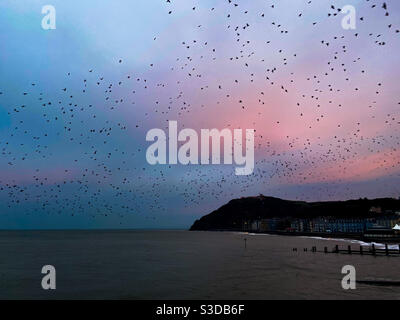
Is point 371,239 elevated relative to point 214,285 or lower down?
lower down

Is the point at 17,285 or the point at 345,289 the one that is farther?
the point at 17,285

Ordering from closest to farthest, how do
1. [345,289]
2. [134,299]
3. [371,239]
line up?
[134,299] → [345,289] → [371,239]

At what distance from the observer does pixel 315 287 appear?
3641cm

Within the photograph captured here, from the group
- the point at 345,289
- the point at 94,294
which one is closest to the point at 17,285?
the point at 94,294

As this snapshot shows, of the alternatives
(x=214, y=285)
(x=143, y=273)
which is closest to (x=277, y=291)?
(x=214, y=285)

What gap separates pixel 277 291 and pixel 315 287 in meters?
4.35

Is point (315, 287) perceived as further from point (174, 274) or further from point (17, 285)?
point (17, 285)
